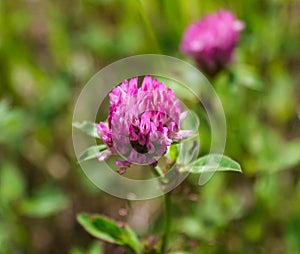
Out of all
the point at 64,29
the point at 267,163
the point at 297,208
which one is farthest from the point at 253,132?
the point at 64,29

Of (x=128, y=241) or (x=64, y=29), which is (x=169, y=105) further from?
(x=64, y=29)

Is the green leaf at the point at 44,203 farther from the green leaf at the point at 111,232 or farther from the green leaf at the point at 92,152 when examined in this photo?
the green leaf at the point at 92,152

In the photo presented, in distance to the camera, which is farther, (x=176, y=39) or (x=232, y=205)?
(x=176, y=39)

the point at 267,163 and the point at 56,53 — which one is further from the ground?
the point at 56,53

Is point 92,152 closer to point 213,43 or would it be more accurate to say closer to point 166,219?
point 166,219

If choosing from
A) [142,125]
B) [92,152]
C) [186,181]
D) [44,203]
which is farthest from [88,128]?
[44,203]
